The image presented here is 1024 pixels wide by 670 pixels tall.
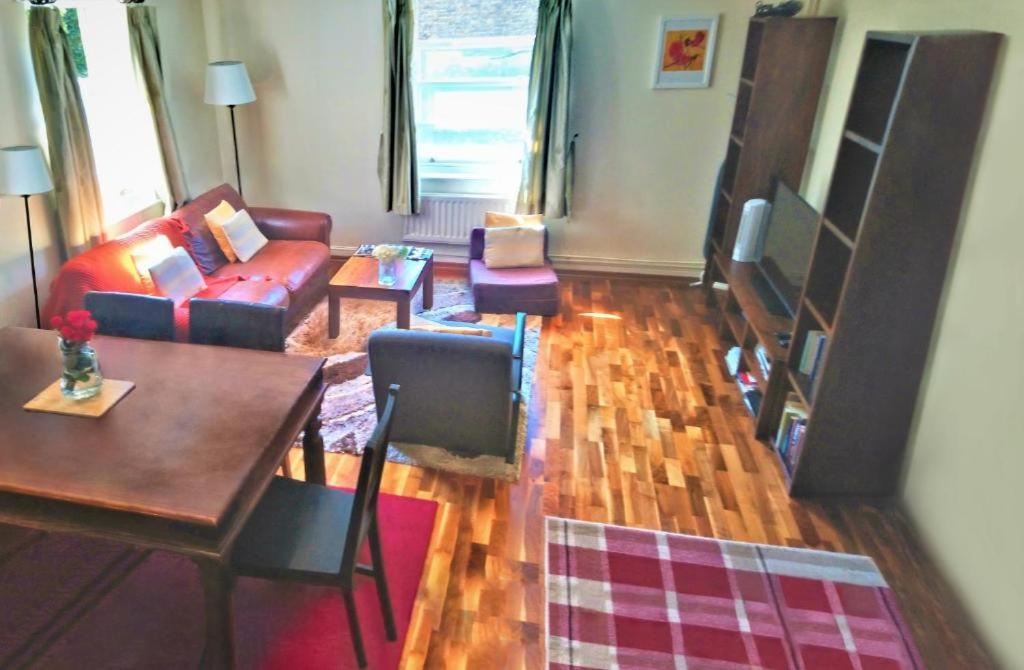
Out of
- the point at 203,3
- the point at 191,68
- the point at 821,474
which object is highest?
the point at 203,3

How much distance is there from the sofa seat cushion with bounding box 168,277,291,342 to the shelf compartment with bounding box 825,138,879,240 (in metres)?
3.07

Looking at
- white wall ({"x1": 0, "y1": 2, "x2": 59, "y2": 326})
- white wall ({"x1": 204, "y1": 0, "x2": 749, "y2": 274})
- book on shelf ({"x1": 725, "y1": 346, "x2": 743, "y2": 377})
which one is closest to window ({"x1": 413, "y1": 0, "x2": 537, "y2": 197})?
white wall ({"x1": 204, "y1": 0, "x2": 749, "y2": 274})

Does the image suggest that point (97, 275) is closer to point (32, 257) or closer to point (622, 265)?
point (32, 257)

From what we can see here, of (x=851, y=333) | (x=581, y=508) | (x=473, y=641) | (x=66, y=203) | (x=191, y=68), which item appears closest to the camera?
(x=473, y=641)

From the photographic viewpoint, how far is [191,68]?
5.03m

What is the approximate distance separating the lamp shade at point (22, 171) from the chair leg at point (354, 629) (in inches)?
108

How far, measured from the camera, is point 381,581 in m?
2.30

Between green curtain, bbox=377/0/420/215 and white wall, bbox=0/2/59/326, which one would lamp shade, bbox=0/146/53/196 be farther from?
green curtain, bbox=377/0/420/215

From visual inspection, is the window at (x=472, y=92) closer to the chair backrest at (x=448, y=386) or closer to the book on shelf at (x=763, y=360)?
the book on shelf at (x=763, y=360)

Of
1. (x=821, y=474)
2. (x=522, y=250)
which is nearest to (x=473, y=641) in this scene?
(x=821, y=474)

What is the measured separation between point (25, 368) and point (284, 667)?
4.58 ft

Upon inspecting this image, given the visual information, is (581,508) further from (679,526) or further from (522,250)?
(522,250)

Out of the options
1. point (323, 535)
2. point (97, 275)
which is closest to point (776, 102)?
point (323, 535)

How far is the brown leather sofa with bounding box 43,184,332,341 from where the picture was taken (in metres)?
3.52
